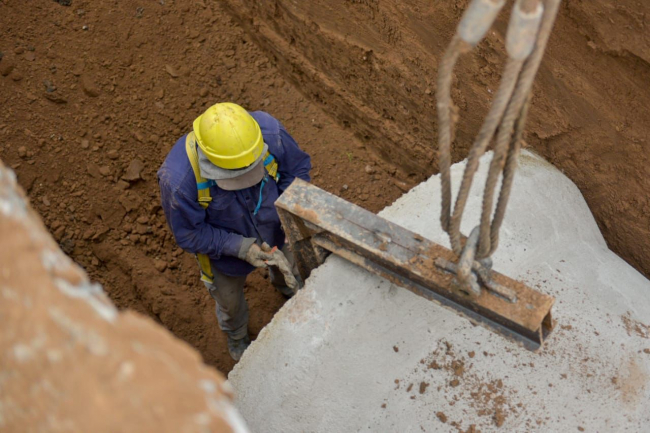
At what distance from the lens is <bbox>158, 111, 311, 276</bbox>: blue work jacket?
3059 mm

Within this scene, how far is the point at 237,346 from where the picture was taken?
13.9 ft

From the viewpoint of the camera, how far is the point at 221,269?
11.8ft

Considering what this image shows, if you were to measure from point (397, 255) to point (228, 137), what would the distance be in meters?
1.10

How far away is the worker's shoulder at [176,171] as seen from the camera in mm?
3016

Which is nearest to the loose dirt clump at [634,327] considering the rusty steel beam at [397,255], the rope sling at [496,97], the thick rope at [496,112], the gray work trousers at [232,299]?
the rusty steel beam at [397,255]

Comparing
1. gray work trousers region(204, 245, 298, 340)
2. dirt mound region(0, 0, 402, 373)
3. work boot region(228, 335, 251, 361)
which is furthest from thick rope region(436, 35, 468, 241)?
dirt mound region(0, 0, 402, 373)

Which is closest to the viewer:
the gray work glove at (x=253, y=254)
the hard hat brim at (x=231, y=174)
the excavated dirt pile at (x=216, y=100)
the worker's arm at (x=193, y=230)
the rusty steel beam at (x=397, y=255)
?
the rusty steel beam at (x=397, y=255)

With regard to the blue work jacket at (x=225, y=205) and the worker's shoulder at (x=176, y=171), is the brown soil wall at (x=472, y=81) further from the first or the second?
the worker's shoulder at (x=176, y=171)

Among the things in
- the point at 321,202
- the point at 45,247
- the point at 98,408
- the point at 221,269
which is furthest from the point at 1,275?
the point at 221,269

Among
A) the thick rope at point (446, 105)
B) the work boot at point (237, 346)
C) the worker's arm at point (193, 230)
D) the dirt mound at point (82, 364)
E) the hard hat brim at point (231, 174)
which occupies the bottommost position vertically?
the work boot at point (237, 346)

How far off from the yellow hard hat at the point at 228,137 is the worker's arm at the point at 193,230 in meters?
0.32

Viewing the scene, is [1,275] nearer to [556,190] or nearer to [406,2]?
[556,190]

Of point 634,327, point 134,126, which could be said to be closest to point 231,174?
point 634,327

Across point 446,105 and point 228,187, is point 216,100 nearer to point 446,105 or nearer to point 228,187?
point 228,187
